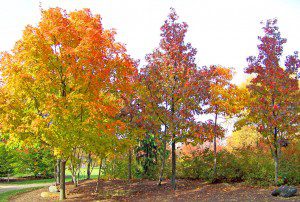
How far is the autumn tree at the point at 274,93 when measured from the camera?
1433cm

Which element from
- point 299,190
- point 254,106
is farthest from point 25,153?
point 299,190

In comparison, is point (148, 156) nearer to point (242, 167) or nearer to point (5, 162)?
point (242, 167)

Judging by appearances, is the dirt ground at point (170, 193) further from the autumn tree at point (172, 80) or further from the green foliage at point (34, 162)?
the green foliage at point (34, 162)

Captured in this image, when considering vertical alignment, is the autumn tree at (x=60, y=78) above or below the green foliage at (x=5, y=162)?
above

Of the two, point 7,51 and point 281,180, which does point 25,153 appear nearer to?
point 7,51

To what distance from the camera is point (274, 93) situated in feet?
48.2

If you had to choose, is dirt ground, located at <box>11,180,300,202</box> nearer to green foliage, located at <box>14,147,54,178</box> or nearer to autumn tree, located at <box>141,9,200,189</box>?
autumn tree, located at <box>141,9,200,189</box>

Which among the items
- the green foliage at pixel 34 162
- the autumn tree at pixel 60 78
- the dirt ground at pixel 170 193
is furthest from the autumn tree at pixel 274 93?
the green foliage at pixel 34 162

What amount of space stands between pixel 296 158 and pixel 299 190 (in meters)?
4.52

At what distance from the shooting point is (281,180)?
1487 cm

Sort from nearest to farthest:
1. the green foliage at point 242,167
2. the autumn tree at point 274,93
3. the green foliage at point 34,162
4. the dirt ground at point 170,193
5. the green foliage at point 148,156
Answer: the dirt ground at point 170,193
the autumn tree at point 274,93
the green foliage at point 242,167
the green foliage at point 148,156
the green foliage at point 34,162

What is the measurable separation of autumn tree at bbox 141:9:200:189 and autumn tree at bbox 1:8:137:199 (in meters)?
3.30

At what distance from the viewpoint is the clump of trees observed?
11.9 metres

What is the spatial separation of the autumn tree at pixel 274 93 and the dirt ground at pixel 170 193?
8.66 feet
